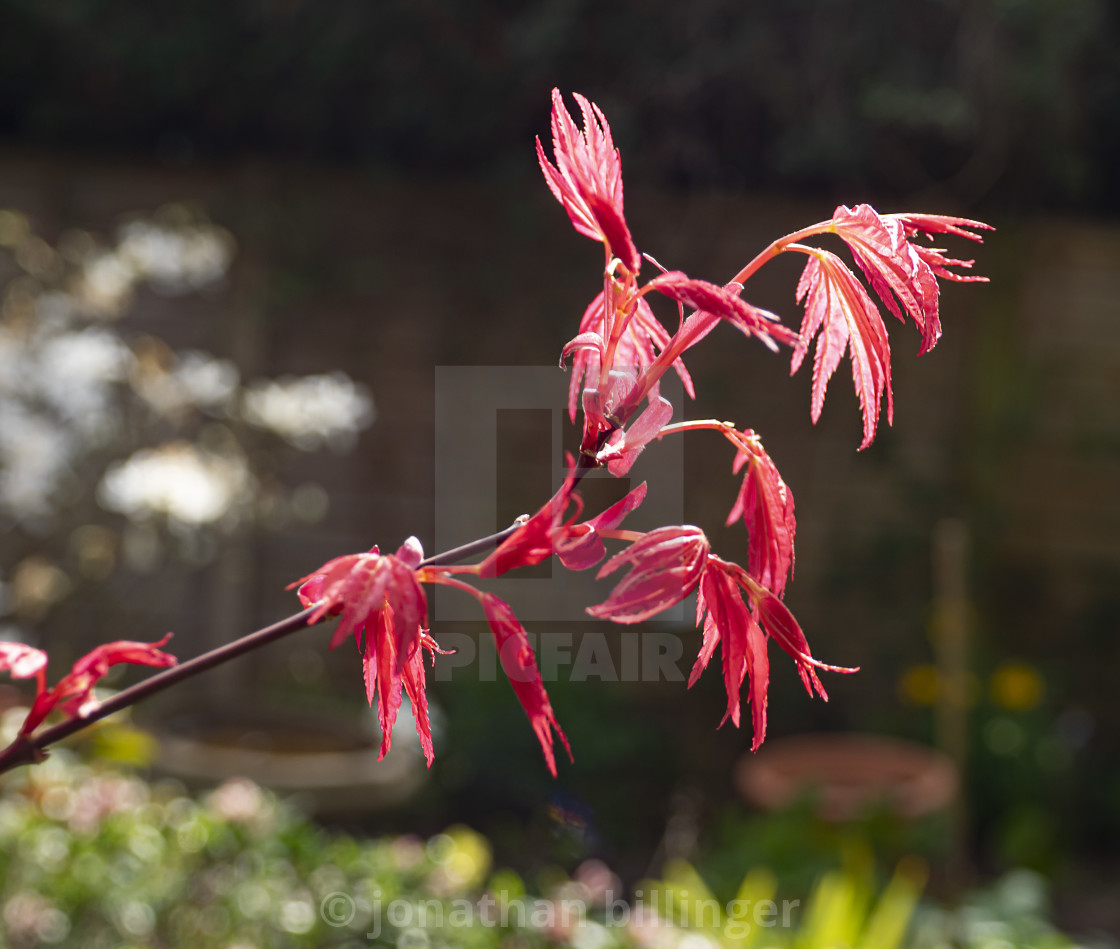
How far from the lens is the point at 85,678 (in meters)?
0.54

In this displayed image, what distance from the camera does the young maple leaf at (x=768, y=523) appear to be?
0.52 meters

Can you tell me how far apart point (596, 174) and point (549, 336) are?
10.9 ft

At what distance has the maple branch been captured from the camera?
17.4 inches

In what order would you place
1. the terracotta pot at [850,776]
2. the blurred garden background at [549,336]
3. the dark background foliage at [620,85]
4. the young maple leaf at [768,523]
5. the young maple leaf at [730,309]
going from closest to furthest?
the young maple leaf at [730,309], the young maple leaf at [768,523], the terracotta pot at [850,776], the blurred garden background at [549,336], the dark background foliage at [620,85]

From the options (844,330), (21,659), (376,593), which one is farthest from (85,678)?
(844,330)

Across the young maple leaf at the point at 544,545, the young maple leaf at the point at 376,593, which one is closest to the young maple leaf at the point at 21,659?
the young maple leaf at the point at 376,593

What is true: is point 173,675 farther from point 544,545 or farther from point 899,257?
point 899,257

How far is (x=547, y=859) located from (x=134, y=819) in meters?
1.42

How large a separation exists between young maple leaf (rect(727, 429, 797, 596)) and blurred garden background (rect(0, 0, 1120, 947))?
276 cm

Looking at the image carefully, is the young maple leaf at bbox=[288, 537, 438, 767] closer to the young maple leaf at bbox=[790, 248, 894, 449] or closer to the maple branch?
the maple branch

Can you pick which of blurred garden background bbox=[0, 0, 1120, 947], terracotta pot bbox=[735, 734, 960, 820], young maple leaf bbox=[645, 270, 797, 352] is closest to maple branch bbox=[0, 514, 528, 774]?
young maple leaf bbox=[645, 270, 797, 352]

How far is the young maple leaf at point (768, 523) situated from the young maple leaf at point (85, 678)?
28cm

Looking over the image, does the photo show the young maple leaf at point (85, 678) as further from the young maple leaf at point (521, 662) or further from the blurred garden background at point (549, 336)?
the blurred garden background at point (549, 336)

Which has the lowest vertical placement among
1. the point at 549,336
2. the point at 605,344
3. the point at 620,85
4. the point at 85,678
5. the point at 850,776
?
the point at 850,776
